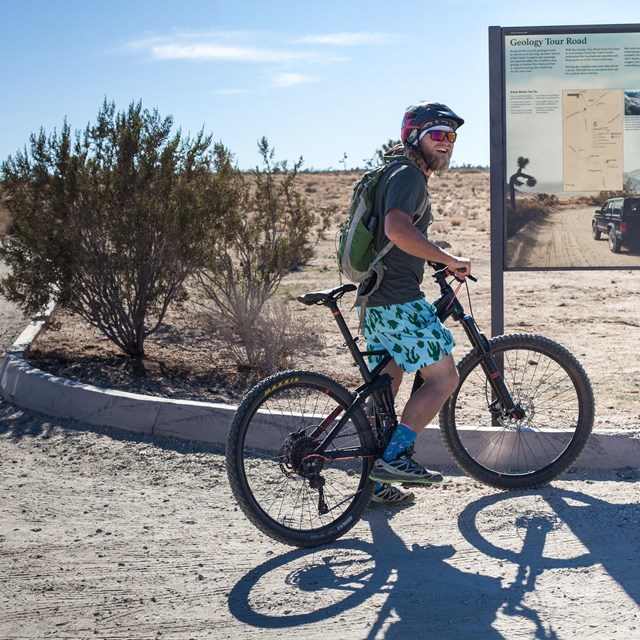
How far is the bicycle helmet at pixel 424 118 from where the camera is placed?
485 cm

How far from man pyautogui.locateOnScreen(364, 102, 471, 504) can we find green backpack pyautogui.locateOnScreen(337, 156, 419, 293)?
4 centimetres

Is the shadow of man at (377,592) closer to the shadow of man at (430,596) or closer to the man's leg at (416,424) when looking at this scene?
the shadow of man at (430,596)

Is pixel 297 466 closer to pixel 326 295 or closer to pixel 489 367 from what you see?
pixel 326 295

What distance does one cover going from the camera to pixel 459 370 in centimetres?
543

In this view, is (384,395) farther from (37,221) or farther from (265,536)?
(37,221)

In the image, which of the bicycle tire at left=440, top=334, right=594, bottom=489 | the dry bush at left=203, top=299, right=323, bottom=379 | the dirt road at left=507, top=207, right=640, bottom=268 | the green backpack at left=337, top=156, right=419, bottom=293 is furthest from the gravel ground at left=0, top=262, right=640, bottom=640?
the dry bush at left=203, top=299, right=323, bottom=379

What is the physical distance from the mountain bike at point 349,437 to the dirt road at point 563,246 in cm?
83

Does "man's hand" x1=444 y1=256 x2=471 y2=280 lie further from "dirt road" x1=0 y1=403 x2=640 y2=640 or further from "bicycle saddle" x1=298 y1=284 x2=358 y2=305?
"dirt road" x1=0 y1=403 x2=640 y2=640

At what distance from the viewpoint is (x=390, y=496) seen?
17.3 feet

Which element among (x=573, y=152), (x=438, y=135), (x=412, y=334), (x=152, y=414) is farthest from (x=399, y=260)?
(x=152, y=414)

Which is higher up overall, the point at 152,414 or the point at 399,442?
the point at 399,442

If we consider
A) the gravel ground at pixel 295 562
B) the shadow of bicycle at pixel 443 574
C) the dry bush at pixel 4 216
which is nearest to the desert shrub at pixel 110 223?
the dry bush at pixel 4 216

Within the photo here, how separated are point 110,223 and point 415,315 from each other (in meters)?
3.87

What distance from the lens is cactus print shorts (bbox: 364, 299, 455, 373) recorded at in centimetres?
485
